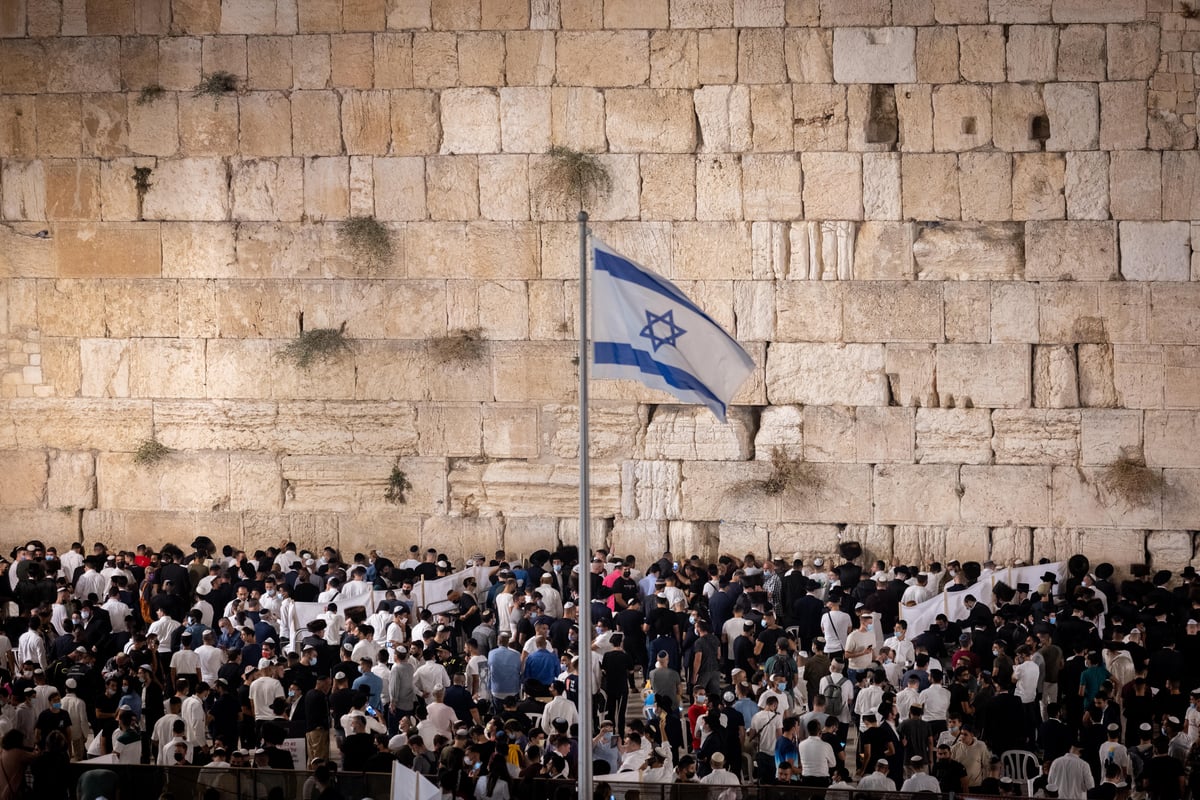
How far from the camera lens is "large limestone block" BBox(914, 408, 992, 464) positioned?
1864 cm

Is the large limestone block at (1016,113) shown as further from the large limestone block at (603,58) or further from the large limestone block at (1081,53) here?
the large limestone block at (603,58)

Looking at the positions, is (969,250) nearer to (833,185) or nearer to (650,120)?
(833,185)

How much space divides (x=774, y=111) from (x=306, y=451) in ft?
25.1

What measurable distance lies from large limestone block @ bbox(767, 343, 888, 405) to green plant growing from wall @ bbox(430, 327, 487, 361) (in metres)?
3.81

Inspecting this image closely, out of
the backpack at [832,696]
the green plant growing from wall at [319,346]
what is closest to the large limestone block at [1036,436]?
the backpack at [832,696]

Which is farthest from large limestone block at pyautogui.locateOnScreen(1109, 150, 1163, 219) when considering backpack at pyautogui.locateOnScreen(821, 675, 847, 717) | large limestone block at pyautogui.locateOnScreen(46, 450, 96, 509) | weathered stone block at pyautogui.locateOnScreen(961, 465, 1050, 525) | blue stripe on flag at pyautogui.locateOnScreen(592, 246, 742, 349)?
large limestone block at pyautogui.locateOnScreen(46, 450, 96, 509)

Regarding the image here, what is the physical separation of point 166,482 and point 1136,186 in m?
13.2

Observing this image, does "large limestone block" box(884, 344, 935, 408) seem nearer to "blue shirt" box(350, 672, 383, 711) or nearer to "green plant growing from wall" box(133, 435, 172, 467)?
"blue shirt" box(350, 672, 383, 711)

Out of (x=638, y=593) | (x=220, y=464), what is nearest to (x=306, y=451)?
(x=220, y=464)

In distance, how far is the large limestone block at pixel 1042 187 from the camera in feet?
60.7

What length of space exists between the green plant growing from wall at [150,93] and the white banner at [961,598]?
39.3 feet

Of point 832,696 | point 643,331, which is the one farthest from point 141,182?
point 643,331

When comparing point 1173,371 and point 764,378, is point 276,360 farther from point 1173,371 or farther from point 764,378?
point 1173,371

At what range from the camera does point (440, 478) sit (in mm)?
19672
